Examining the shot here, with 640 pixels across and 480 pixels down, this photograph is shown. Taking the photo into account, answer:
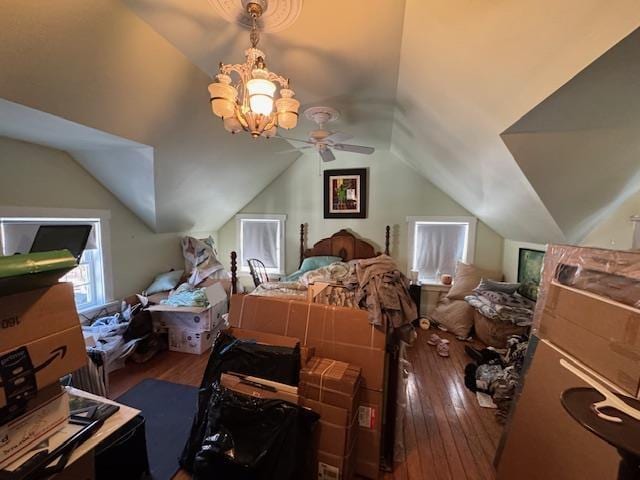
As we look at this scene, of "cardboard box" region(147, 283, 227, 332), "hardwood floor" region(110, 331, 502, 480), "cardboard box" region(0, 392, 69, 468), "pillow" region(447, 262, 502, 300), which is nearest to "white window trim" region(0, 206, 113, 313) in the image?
"cardboard box" region(147, 283, 227, 332)

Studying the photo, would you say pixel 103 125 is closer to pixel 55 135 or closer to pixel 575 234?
pixel 55 135

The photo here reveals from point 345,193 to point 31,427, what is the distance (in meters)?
4.11

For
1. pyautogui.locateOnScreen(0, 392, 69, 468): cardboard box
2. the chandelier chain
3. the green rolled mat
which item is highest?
the chandelier chain

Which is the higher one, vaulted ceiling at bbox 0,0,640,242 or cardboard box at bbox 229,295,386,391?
vaulted ceiling at bbox 0,0,640,242

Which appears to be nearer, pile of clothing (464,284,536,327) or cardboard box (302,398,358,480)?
cardboard box (302,398,358,480)

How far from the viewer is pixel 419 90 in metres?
1.83

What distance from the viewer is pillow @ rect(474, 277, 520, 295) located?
3447 mm

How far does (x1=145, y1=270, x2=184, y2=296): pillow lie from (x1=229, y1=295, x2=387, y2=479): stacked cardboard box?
7.49 feet

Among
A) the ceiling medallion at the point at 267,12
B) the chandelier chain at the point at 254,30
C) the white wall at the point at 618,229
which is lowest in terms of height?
the white wall at the point at 618,229

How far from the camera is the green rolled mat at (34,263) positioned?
718 millimetres

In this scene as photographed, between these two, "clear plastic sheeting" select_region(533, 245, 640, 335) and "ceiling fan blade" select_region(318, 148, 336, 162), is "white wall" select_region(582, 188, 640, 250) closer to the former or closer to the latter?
"clear plastic sheeting" select_region(533, 245, 640, 335)

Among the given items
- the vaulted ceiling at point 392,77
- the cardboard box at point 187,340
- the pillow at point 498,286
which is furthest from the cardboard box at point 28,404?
the pillow at point 498,286

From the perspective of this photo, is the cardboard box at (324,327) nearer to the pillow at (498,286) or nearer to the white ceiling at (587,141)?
the white ceiling at (587,141)

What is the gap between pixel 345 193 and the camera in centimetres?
445
